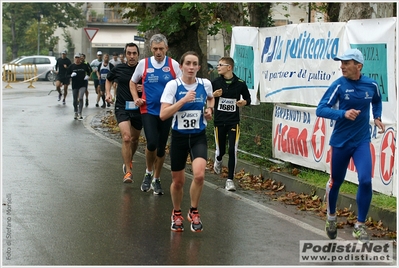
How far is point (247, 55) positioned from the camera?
13.9 metres

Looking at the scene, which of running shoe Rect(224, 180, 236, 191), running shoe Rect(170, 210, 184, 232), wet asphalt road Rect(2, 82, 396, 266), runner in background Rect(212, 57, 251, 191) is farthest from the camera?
runner in background Rect(212, 57, 251, 191)

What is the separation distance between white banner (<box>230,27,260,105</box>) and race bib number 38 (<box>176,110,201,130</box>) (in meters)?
5.10

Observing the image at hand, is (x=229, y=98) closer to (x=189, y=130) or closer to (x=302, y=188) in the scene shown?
(x=302, y=188)

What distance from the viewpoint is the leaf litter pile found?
29.2 feet

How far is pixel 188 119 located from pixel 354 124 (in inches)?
67.3

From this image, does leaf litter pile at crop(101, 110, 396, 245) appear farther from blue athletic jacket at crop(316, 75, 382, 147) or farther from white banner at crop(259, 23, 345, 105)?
white banner at crop(259, 23, 345, 105)

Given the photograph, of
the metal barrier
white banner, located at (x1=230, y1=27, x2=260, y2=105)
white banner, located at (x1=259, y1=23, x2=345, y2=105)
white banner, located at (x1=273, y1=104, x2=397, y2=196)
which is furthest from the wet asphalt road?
the metal barrier

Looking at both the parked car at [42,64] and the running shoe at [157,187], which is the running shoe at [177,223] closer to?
the running shoe at [157,187]

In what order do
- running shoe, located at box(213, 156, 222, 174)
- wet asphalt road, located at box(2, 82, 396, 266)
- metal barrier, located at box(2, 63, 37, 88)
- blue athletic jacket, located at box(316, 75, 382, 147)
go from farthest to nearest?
metal barrier, located at box(2, 63, 37, 88) < running shoe, located at box(213, 156, 222, 174) < blue athletic jacket, located at box(316, 75, 382, 147) < wet asphalt road, located at box(2, 82, 396, 266)

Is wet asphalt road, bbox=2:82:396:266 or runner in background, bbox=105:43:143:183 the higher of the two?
runner in background, bbox=105:43:143:183

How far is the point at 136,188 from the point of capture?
1108cm

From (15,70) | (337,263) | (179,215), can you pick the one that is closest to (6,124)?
(179,215)

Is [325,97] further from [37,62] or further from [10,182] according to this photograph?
[37,62]

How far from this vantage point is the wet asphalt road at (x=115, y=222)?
7.30 meters
